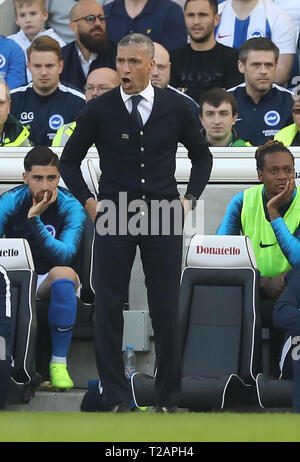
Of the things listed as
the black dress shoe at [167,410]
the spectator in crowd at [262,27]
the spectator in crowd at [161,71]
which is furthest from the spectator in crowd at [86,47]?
the black dress shoe at [167,410]

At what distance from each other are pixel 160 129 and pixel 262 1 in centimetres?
471

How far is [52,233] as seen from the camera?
8.05 m

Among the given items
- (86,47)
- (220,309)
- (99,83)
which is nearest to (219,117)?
(99,83)

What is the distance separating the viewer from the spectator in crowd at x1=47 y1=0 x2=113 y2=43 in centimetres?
1104

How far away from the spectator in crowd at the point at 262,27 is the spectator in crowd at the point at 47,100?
165 cm

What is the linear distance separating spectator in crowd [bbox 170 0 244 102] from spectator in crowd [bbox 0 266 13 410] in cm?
321

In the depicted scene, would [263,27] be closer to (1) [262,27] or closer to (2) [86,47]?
(1) [262,27]

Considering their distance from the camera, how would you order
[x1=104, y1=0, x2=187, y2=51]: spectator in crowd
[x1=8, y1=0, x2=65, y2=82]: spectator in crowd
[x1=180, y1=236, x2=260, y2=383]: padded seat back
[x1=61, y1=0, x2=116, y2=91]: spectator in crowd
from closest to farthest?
[x1=180, y1=236, x2=260, y2=383]: padded seat back, [x1=61, y1=0, x2=116, y2=91]: spectator in crowd, [x1=104, y1=0, x2=187, y2=51]: spectator in crowd, [x1=8, y1=0, x2=65, y2=82]: spectator in crowd

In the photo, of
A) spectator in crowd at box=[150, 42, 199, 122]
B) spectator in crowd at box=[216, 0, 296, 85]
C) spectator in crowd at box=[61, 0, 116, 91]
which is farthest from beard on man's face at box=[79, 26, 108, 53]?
spectator in crowd at box=[216, 0, 296, 85]

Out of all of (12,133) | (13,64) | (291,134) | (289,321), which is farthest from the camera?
(13,64)

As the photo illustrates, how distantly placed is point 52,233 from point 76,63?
2.65 metres

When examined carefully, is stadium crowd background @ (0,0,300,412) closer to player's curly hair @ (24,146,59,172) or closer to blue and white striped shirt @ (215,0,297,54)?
blue and white striped shirt @ (215,0,297,54)

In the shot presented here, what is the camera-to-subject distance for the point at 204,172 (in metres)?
5.87
